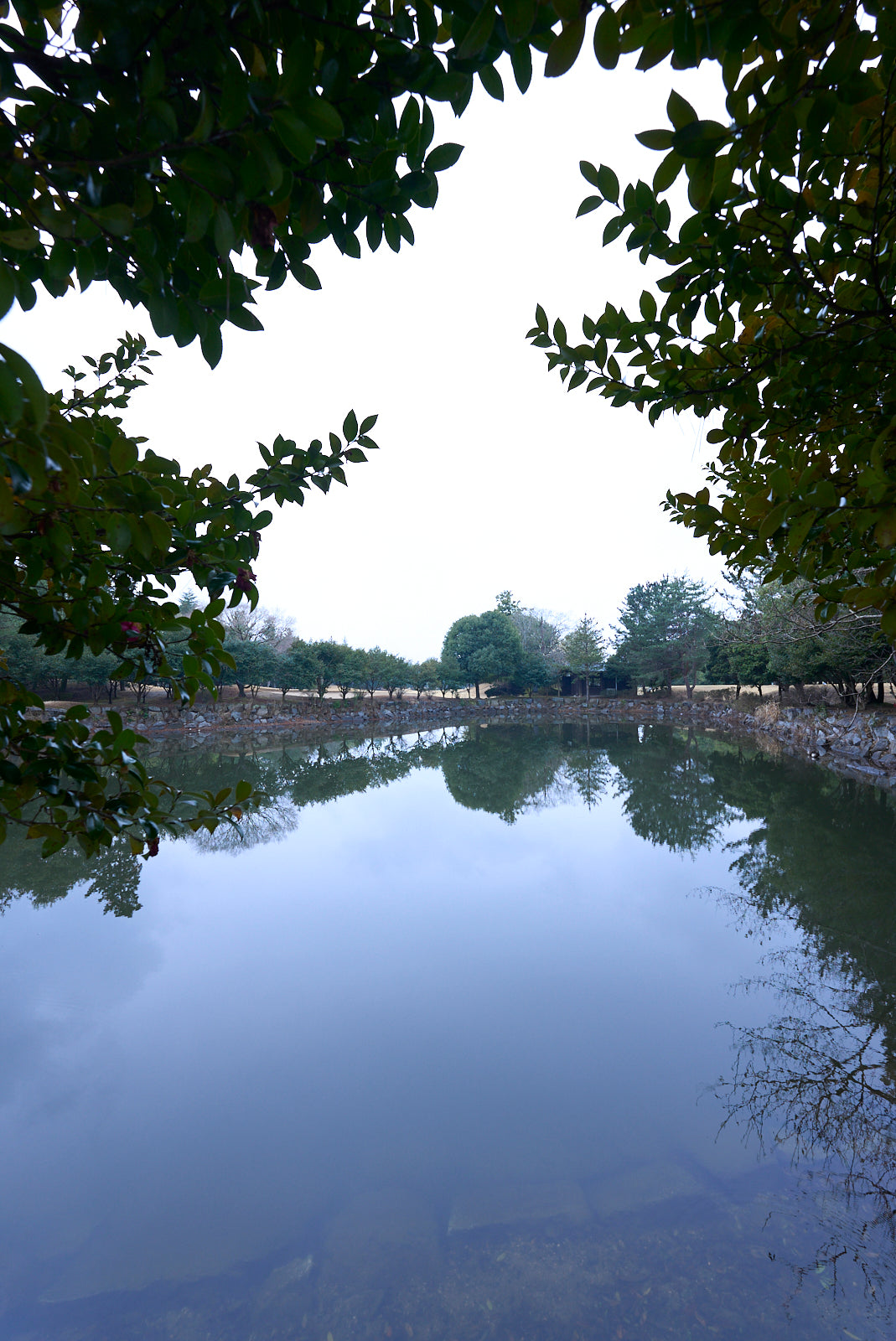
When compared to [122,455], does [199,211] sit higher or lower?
higher

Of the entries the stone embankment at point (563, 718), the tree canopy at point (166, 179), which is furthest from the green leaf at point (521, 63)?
the stone embankment at point (563, 718)

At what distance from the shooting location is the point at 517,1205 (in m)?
3.23

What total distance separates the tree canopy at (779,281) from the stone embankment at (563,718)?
14.4m

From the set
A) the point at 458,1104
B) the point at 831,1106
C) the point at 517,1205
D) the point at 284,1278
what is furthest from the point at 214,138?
the point at 831,1106

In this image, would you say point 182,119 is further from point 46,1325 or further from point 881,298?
point 46,1325

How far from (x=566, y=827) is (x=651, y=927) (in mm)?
4454

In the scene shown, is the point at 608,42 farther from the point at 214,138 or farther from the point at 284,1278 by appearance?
the point at 284,1278

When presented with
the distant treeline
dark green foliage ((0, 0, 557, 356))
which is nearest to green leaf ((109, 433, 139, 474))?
dark green foliage ((0, 0, 557, 356))

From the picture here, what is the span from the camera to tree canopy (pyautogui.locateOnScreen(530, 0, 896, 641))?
→ 38.4 inches

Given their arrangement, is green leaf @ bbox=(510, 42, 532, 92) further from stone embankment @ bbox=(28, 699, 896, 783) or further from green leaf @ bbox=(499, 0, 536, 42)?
stone embankment @ bbox=(28, 699, 896, 783)

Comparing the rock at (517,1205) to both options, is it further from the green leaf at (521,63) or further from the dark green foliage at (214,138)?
the green leaf at (521,63)

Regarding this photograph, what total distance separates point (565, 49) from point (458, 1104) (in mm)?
5093

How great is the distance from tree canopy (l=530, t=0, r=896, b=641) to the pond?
3405mm

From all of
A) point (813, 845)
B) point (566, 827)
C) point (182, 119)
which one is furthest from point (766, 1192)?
point (566, 827)
